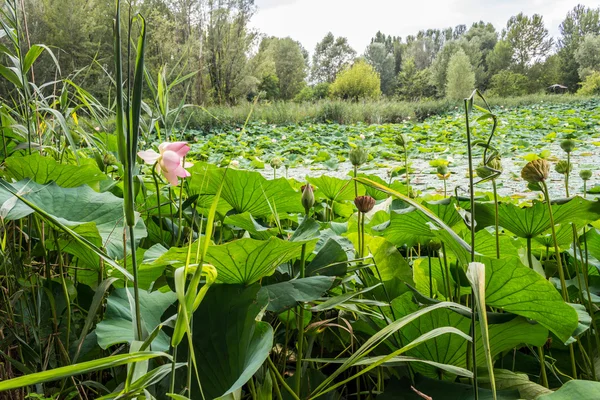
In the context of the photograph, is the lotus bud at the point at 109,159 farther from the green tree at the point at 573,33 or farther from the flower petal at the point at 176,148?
the green tree at the point at 573,33

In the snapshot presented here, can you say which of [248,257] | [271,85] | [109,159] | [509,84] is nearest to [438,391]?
[248,257]

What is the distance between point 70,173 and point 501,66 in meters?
20.8

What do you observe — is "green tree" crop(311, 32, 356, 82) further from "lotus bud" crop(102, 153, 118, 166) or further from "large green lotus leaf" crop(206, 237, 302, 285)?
"large green lotus leaf" crop(206, 237, 302, 285)

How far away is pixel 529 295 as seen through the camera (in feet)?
0.82

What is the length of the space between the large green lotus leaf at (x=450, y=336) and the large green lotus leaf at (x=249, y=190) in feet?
0.60

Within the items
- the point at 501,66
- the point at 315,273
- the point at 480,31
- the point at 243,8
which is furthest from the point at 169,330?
the point at 480,31

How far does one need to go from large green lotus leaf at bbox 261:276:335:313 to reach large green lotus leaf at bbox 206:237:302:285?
0.01m

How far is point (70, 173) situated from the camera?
433mm

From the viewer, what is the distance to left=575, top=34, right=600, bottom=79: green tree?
14.4 meters

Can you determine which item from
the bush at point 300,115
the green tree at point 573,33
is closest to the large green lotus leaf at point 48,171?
the bush at point 300,115

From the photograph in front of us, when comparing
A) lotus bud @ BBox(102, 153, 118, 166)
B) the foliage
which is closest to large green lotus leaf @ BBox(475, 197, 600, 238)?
the foliage

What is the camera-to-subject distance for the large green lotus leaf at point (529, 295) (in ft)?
0.78

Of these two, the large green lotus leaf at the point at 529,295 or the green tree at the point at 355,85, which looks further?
the green tree at the point at 355,85

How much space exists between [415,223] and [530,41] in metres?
21.6
